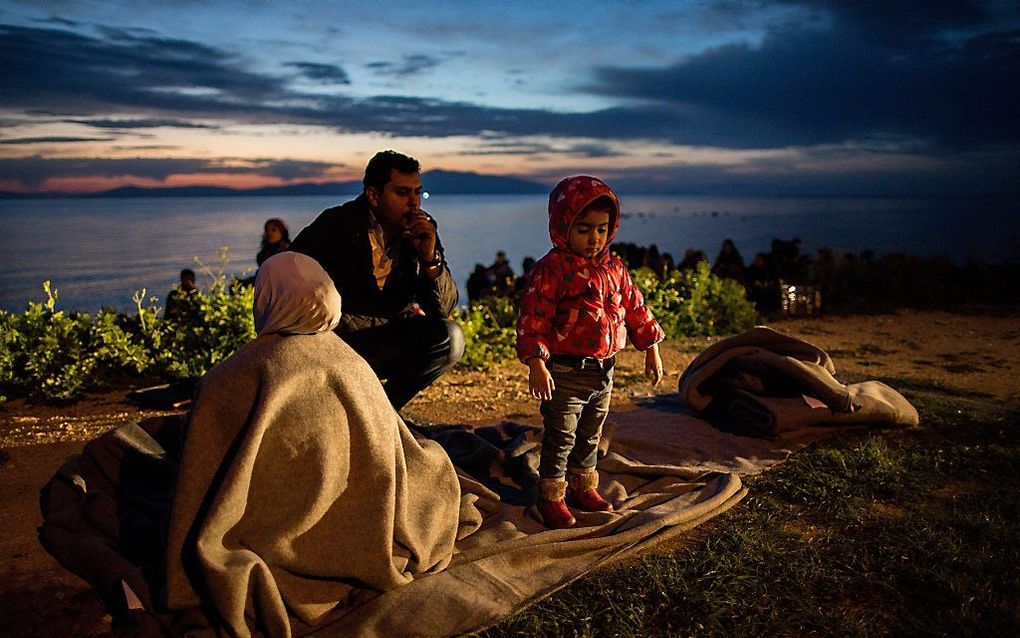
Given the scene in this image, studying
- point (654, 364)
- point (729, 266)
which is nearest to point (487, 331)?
point (654, 364)

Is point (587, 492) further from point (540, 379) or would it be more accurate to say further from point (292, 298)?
point (292, 298)

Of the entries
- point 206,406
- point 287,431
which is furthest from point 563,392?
point 206,406

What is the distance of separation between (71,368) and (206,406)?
437 centimetres

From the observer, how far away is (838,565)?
352 centimetres

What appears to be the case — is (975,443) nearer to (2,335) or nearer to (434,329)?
(434,329)

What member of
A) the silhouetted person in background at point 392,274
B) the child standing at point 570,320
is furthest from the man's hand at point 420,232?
the child standing at point 570,320

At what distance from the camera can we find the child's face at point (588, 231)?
151 inches

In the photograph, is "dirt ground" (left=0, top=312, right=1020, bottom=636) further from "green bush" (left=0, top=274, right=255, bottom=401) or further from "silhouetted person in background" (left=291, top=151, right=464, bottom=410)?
"silhouetted person in background" (left=291, top=151, right=464, bottom=410)

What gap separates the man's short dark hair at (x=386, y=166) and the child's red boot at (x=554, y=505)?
236 centimetres

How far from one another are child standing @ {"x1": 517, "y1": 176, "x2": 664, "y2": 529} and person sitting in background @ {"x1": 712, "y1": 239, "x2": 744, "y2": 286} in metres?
8.11

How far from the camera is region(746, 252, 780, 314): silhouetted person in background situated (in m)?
11.6

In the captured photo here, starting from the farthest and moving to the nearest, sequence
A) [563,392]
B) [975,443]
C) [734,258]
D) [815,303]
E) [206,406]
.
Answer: [734,258] → [815,303] → [975,443] → [563,392] → [206,406]

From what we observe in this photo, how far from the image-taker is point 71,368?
6328mm

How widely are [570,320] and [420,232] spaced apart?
1.64 meters
